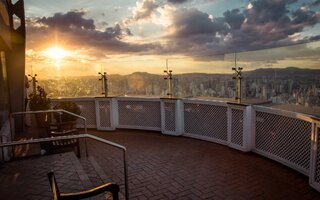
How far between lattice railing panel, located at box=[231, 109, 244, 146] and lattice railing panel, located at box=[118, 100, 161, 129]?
2751mm

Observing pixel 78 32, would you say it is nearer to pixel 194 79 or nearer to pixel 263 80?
pixel 194 79

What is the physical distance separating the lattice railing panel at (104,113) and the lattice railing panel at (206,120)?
300 centimetres

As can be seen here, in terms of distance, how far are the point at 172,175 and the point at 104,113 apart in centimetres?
473

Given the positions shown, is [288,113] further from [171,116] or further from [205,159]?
[171,116]

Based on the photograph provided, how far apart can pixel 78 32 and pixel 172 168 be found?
8260mm

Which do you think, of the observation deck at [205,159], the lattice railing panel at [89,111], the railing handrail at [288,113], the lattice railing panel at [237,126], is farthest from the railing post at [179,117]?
the lattice railing panel at [89,111]

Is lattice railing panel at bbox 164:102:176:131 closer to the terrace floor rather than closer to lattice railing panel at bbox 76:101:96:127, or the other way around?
the terrace floor

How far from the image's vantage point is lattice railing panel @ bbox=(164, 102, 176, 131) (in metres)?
7.51

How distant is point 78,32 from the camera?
34.5ft

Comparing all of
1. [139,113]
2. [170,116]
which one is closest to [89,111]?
[139,113]

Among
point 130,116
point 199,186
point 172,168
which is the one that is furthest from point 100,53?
point 199,186

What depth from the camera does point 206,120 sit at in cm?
687

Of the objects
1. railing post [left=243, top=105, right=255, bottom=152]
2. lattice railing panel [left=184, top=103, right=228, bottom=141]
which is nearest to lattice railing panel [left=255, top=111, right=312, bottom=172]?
railing post [left=243, top=105, right=255, bottom=152]

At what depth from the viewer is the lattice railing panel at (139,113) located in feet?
26.4
